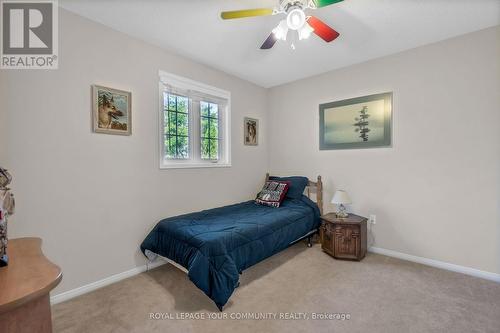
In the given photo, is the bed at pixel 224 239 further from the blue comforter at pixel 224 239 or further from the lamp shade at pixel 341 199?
the lamp shade at pixel 341 199

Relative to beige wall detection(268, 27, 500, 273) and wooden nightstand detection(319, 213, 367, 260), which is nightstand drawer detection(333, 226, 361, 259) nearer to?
wooden nightstand detection(319, 213, 367, 260)

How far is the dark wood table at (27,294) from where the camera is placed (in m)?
0.70

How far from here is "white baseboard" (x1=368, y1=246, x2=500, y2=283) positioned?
7.62 feet

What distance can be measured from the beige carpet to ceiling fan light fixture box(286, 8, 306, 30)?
2191 mm

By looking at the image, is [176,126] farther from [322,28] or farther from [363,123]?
[363,123]

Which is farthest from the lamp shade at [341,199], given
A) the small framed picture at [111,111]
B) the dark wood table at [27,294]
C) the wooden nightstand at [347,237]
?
the dark wood table at [27,294]

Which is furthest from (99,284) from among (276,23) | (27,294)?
(276,23)

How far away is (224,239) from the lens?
2.07 m

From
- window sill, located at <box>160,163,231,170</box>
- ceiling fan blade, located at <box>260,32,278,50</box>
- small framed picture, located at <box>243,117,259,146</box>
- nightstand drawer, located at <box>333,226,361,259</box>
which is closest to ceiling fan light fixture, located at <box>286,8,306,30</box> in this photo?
ceiling fan blade, located at <box>260,32,278,50</box>

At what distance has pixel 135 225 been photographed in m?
2.47

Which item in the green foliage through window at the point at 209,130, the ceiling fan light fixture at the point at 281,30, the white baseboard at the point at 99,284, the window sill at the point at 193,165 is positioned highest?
the ceiling fan light fixture at the point at 281,30

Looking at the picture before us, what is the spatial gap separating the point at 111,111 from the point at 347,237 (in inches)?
113

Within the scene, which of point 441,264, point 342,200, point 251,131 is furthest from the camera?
point 251,131

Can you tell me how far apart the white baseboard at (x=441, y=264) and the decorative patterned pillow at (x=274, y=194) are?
1.33m
